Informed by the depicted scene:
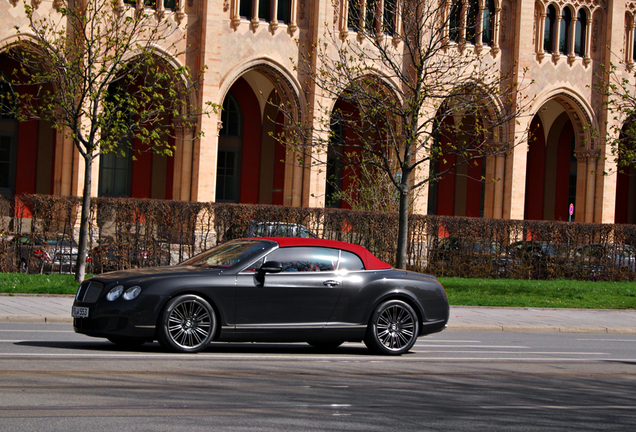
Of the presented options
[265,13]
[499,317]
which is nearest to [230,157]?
[265,13]

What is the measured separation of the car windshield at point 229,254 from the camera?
33.3 ft

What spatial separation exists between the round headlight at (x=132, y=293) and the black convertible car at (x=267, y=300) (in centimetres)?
1

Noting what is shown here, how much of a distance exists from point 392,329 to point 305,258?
4.77 ft

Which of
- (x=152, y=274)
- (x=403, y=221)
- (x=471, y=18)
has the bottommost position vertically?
(x=152, y=274)

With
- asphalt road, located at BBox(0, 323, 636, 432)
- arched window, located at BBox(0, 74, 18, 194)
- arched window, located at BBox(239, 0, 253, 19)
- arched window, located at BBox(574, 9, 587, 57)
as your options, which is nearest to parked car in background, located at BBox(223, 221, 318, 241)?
asphalt road, located at BBox(0, 323, 636, 432)

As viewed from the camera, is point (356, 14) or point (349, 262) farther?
point (356, 14)

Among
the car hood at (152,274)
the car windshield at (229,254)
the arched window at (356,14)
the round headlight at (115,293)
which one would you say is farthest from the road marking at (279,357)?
the arched window at (356,14)

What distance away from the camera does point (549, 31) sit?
40.4m

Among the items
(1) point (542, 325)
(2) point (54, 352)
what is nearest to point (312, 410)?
(2) point (54, 352)

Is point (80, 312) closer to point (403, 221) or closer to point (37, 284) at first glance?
point (37, 284)

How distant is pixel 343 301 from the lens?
34.0 ft

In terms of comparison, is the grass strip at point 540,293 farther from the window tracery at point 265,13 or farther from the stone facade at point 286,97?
the window tracery at point 265,13

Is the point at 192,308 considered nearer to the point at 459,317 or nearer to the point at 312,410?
the point at 312,410

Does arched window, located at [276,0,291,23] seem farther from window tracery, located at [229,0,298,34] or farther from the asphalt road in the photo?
the asphalt road
